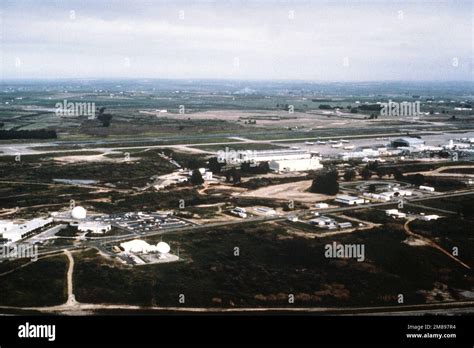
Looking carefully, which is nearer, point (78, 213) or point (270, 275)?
point (270, 275)

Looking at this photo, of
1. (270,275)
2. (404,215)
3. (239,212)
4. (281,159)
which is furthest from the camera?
(281,159)

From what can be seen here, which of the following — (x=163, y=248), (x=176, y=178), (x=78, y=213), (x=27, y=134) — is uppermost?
(x=27, y=134)

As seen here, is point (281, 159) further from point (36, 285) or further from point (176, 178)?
point (36, 285)

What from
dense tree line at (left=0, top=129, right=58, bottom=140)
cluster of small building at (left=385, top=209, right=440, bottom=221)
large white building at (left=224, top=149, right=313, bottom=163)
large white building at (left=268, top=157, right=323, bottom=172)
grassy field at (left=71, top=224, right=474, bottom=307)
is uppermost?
dense tree line at (left=0, top=129, right=58, bottom=140)

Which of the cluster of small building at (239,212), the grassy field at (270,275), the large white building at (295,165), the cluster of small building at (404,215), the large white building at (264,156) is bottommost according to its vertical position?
the grassy field at (270,275)

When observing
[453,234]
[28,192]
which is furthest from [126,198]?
[453,234]

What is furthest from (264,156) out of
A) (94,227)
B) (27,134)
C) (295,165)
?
(27,134)

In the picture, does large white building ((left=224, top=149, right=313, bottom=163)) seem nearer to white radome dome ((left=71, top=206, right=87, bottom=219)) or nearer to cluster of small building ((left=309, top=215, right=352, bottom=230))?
cluster of small building ((left=309, top=215, right=352, bottom=230))

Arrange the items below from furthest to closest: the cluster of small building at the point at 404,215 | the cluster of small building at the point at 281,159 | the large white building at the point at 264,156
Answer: the large white building at the point at 264,156
the cluster of small building at the point at 281,159
the cluster of small building at the point at 404,215


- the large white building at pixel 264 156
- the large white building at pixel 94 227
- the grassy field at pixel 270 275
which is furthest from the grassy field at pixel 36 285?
the large white building at pixel 264 156

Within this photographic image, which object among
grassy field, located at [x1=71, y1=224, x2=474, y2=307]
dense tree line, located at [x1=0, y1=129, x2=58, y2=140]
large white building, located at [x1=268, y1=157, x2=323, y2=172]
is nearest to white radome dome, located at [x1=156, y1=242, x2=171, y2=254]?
grassy field, located at [x1=71, y1=224, x2=474, y2=307]

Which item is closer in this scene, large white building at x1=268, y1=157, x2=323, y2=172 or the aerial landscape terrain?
the aerial landscape terrain

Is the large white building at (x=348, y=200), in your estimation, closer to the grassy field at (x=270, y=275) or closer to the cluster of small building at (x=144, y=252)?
the grassy field at (x=270, y=275)
